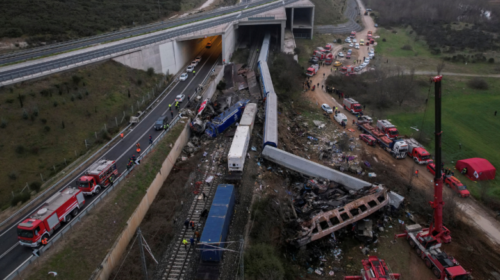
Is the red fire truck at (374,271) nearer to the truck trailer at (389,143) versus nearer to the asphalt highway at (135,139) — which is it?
the truck trailer at (389,143)

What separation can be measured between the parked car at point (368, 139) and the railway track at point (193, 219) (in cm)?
1609

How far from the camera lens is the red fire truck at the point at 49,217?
65.4 feet

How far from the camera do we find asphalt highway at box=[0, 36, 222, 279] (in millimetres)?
20031

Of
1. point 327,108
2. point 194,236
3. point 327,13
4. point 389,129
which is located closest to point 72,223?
point 194,236

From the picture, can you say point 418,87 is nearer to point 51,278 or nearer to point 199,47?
point 199,47

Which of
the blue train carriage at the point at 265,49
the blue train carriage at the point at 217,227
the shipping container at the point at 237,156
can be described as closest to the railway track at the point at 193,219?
the blue train carriage at the point at 217,227

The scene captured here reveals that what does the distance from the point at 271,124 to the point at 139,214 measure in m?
16.2

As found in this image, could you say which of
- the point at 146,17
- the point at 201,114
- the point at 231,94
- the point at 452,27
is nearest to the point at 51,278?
the point at 201,114

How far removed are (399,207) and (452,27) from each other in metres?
81.3

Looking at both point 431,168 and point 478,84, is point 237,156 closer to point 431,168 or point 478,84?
point 431,168

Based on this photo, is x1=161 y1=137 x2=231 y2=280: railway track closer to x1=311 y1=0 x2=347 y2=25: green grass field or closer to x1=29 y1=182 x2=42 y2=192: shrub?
x1=29 y1=182 x2=42 y2=192: shrub

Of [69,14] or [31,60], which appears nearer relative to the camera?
[31,60]

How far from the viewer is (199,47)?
63.7 metres

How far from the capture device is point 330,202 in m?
27.0
